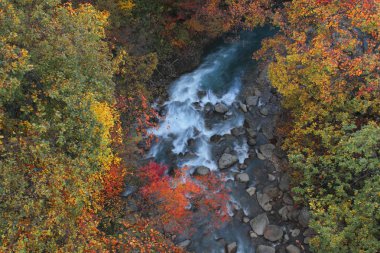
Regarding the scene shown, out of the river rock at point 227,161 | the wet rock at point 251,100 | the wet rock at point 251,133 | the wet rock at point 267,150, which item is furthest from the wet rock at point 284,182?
the wet rock at point 251,100

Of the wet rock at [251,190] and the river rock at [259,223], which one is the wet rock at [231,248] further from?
the wet rock at [251,190]

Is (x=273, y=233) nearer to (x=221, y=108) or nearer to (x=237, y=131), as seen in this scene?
(x=237, y=131)

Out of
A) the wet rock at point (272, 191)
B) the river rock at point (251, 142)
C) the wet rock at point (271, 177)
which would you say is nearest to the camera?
the wet rock at point (272, 191)

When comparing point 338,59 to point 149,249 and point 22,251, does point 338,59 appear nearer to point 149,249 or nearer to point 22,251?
point 149,249

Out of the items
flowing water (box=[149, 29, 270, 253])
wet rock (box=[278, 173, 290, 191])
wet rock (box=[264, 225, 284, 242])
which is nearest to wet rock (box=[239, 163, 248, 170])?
flowing water (box=[149, 29, 270, 253])

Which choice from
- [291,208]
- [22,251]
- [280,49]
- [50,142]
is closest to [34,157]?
[50,142]

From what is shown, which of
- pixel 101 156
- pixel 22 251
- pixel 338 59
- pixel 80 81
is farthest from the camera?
pixel 338 59

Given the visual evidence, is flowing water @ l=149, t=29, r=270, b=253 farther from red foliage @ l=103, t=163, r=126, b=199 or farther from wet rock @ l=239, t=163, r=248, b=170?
red foliage @ l=103, t=163, r=126, b=199
